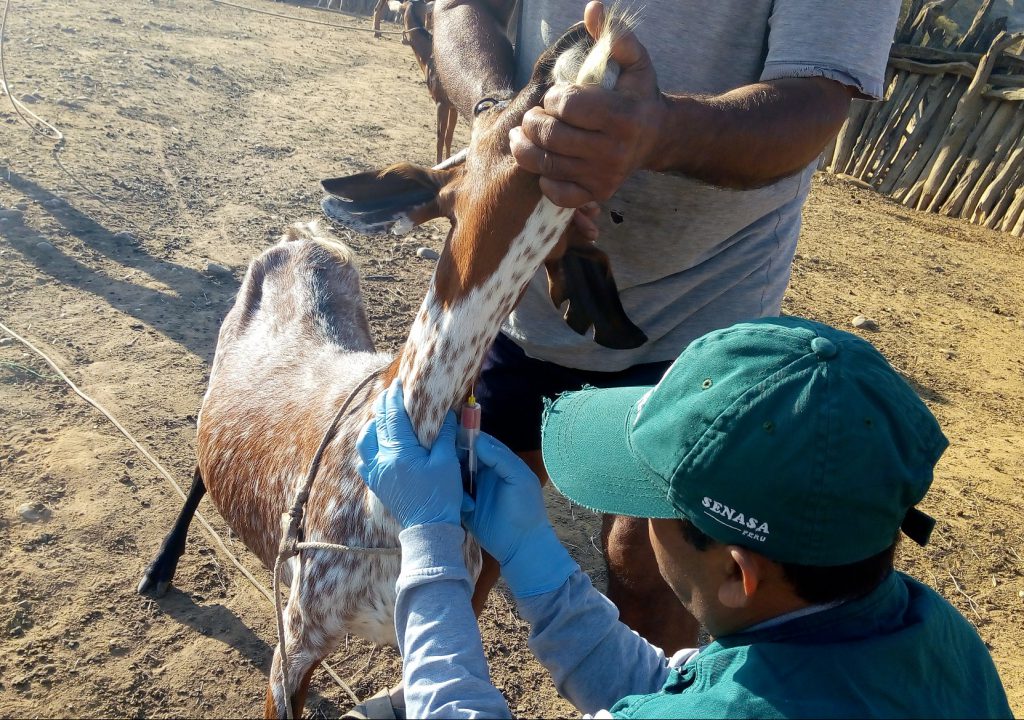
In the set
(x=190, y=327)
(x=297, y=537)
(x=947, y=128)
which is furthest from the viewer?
(x=947, y=128)

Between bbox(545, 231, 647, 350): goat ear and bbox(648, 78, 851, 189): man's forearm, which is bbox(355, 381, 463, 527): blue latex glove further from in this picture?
bbox(648, 78, 851, 189): man's forearm

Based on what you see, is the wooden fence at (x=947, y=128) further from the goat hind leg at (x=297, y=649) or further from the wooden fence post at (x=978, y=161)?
the goat hind leg at (x=297, y=649)

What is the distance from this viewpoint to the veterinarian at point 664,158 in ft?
5.16

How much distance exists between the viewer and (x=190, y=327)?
A: 5.03 metres

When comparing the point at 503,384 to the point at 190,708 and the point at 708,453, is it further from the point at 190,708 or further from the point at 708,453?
the point at 190,708

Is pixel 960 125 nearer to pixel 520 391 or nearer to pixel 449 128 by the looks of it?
pixel 449 128

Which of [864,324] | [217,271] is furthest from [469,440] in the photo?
[864,324]

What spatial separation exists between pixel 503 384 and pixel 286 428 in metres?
0.74

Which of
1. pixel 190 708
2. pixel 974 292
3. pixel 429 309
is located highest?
pixel 429 309

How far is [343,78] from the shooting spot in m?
11.0

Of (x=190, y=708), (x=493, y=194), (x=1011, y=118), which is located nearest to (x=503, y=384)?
(x=493, y=194)

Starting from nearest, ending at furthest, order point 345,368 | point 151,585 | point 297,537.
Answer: point 297,537
point 345,368
point 151,585

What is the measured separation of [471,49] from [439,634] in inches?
65.8

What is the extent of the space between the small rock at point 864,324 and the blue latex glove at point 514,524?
5113mm
